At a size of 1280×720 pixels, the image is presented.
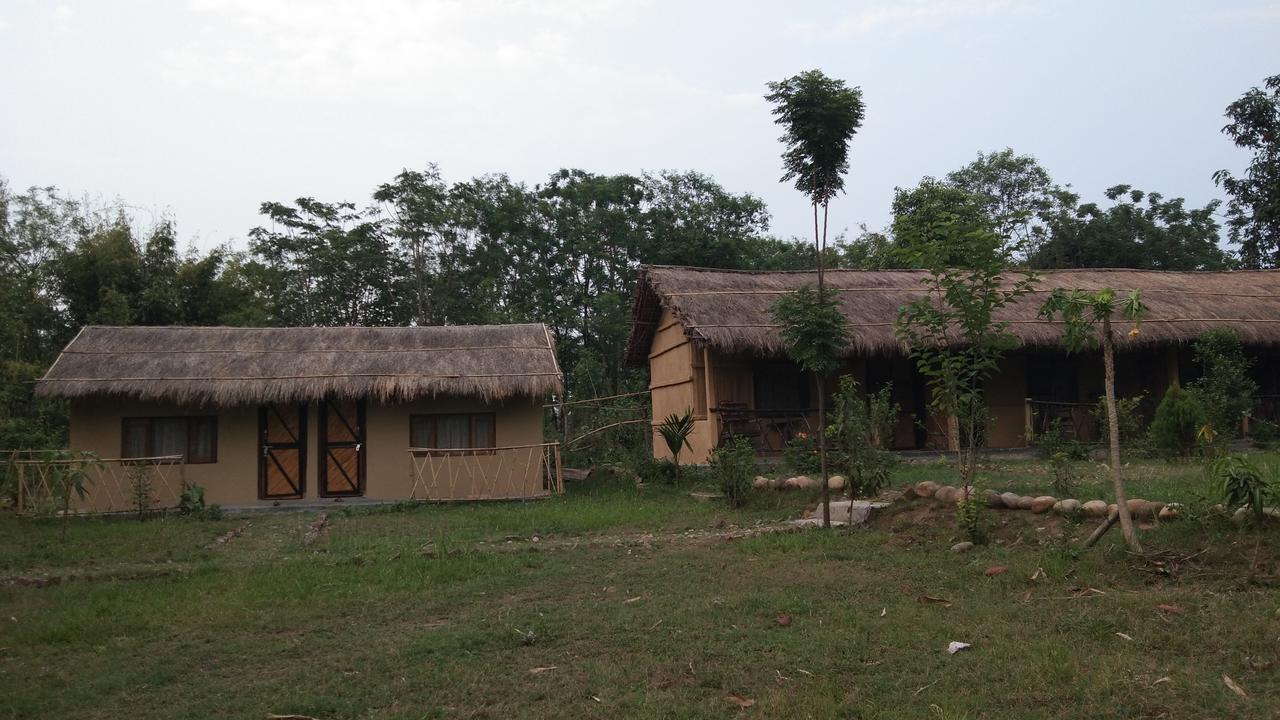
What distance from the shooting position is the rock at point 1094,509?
7.36m

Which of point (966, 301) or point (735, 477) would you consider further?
point (735, 477)

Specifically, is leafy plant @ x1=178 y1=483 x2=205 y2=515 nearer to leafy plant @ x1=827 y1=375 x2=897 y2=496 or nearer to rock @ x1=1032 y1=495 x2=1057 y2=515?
leafy plant @ x1=827 y1=375 x2=897 y2=496

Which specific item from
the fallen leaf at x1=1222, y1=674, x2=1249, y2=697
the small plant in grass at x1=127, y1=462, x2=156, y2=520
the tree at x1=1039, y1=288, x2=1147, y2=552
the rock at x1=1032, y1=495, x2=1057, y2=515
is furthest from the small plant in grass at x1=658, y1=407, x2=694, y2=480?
the fallen leaf at x1=1222, y1=674, x2=1249, y2=697

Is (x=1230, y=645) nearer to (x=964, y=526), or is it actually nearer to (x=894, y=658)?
(x=894, y=658)

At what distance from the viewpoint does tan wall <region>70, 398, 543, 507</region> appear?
1438 centimetres

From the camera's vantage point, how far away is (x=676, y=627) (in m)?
5.77

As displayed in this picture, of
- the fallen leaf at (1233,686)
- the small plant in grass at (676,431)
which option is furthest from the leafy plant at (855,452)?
the fallen leaf at (1233,686)

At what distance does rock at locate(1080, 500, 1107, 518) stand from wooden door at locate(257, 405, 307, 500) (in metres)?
12.1

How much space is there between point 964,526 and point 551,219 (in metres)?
21.0

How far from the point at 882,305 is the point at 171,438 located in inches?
520

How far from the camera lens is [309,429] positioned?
14.9m

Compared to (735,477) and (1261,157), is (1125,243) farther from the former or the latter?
(735,477)

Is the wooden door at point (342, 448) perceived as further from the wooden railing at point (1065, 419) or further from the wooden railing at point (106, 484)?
the wooden railing at point (1065, 419)

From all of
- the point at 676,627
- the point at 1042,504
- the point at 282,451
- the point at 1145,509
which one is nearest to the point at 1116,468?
the point at 1145,509
